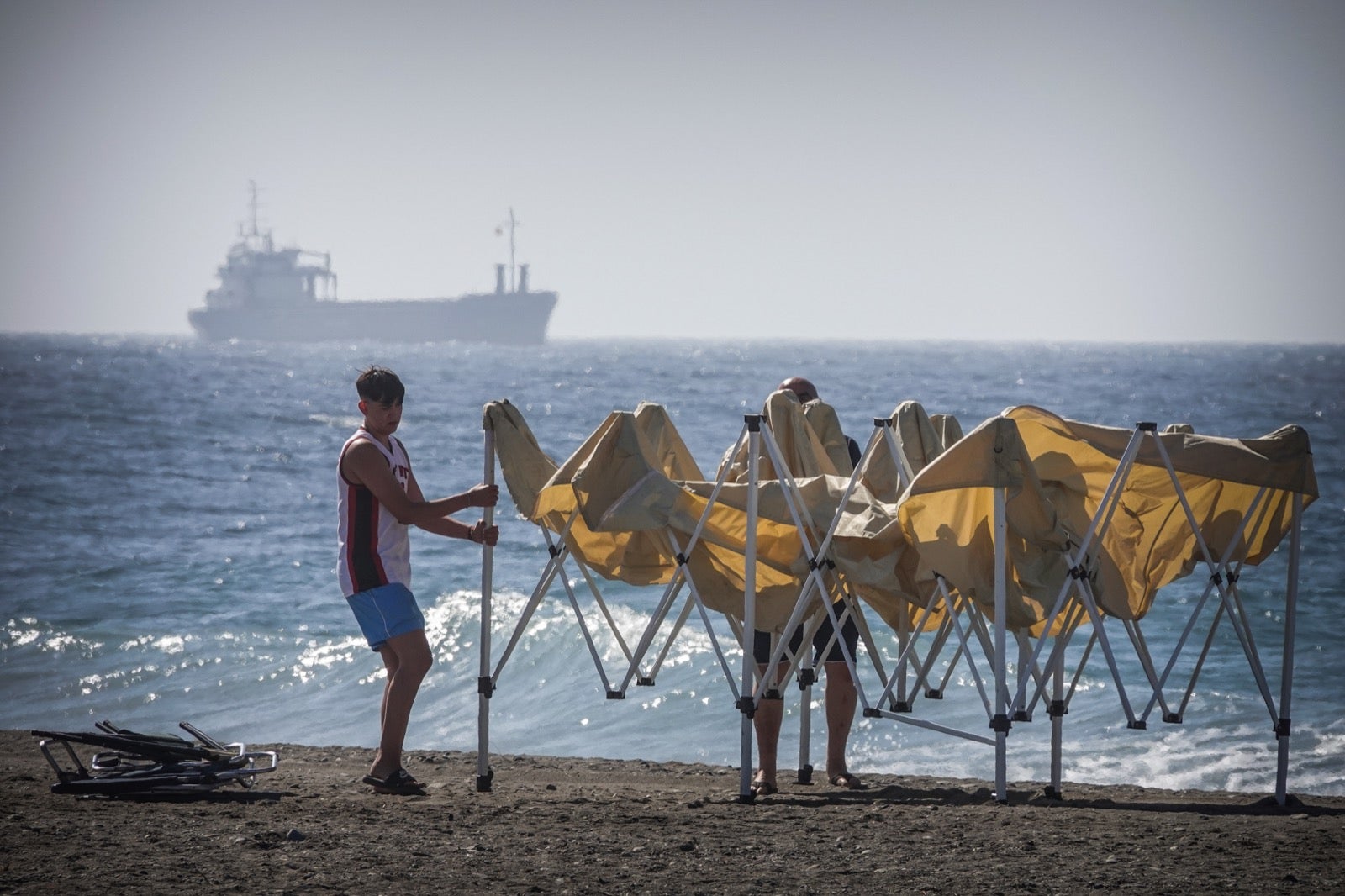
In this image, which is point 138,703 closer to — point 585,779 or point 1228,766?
point 585,779

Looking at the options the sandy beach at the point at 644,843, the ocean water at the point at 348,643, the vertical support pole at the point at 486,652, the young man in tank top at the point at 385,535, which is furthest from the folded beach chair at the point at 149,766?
the ocean water at the point at 348,643

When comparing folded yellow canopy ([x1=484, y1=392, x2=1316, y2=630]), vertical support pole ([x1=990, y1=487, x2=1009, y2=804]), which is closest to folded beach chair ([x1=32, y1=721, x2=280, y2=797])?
folded yellow canopy ([x1=484, y1=392, x2=1316, y2=630])

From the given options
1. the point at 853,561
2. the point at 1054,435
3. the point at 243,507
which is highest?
the point at 1054,435

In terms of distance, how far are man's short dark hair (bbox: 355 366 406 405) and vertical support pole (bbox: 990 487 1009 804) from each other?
2.34 metres

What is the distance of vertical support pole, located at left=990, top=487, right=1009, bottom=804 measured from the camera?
548cm

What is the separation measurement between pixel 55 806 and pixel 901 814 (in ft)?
10.4

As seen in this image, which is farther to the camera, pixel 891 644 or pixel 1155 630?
pixel 1155 630

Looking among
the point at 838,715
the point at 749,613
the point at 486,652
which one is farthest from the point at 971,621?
the point at 486,652

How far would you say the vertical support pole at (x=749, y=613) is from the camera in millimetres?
5832

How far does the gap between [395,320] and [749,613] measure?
156 meters

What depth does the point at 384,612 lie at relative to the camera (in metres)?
5.83

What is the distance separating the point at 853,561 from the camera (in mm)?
6129

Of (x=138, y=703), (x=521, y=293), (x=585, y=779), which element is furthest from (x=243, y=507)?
(x=521, y=293)

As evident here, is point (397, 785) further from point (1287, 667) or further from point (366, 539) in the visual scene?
point (1287, 667)
